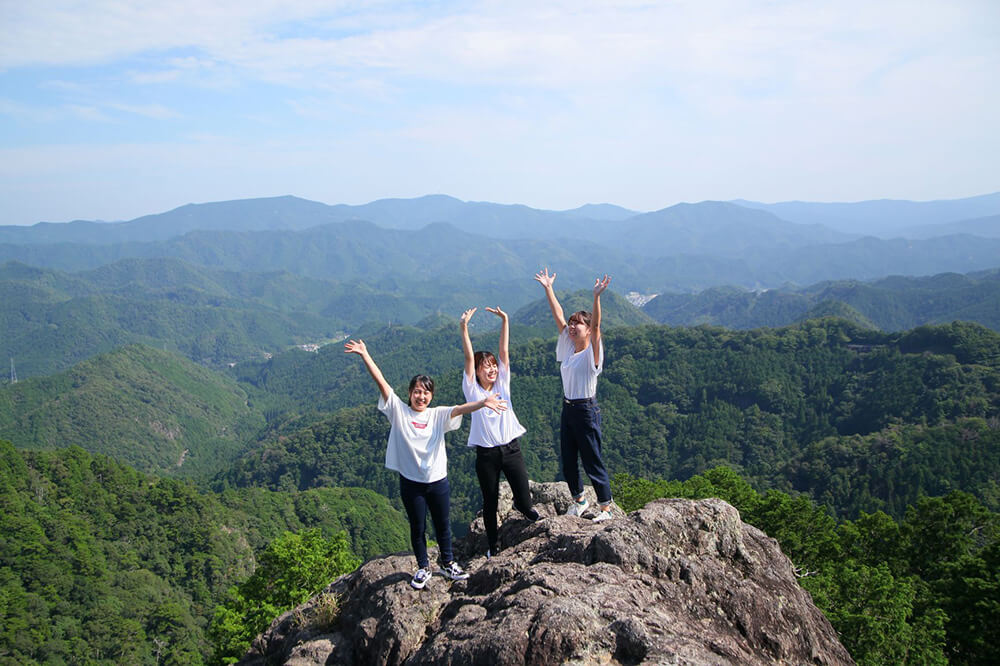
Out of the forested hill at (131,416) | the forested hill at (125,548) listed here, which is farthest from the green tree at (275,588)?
the forested hill at (131,416)

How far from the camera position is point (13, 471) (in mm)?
65438

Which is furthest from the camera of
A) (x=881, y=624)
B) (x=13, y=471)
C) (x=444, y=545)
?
(x=13, y=471)

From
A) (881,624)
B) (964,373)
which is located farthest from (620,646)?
(964,373)

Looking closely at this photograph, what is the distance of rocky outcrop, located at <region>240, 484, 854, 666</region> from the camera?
18.4ft

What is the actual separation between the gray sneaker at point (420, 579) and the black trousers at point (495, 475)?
1234 mm

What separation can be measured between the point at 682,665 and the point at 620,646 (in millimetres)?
571

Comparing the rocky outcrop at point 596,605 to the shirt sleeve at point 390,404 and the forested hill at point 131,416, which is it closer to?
the shirt sleeve at point 390,404

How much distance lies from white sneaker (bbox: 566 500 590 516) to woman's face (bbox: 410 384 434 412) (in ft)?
10.7

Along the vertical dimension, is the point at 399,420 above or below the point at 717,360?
above

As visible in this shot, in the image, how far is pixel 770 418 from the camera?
356ft

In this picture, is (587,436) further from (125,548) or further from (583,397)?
(125,548)

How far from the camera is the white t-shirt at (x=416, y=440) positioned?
784 centimetres

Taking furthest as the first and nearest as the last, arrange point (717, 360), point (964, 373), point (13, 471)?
point (717, 360) → point (964, 373) → point (13, 471)

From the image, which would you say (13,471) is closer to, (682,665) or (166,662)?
(166,662)
